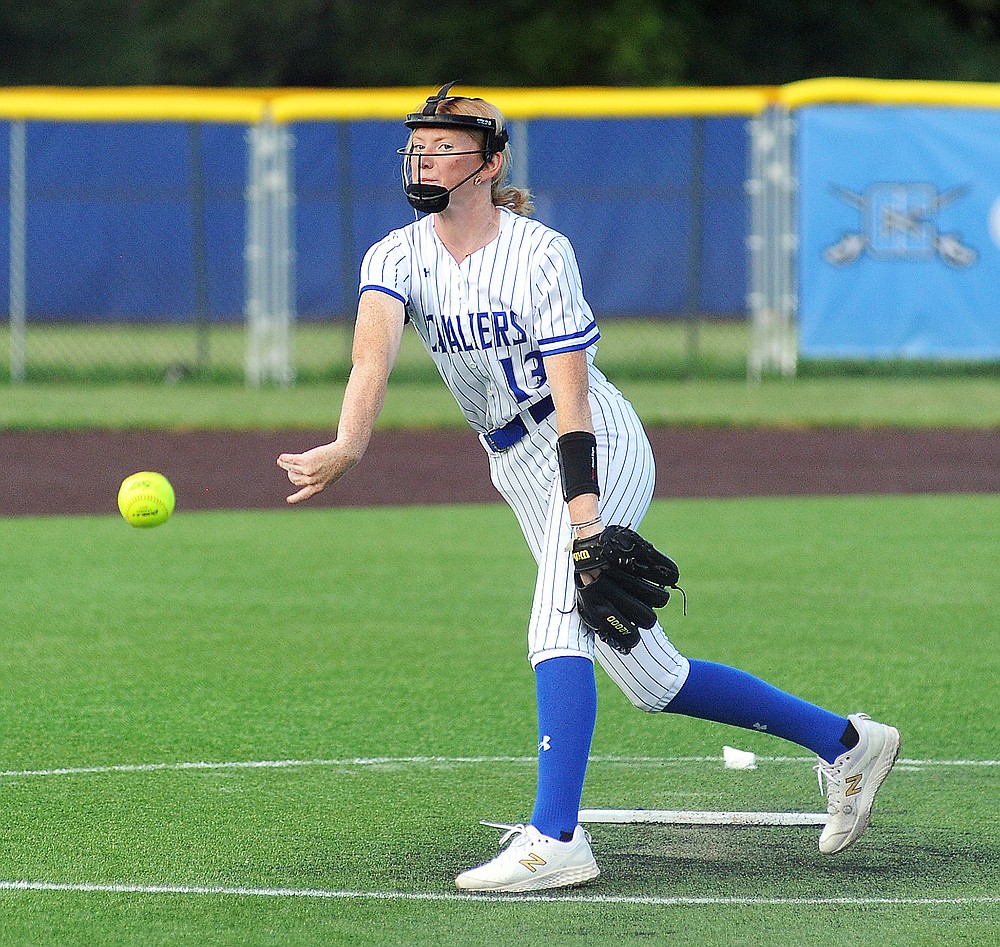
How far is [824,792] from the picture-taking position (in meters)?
4.70

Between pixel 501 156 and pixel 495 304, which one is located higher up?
pixel 501 156

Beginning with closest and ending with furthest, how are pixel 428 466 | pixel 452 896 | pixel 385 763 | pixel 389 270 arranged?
pixel 452 896, pixel 389 270, pixel 385 763, pixel 428 466

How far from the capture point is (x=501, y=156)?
14.7 feet

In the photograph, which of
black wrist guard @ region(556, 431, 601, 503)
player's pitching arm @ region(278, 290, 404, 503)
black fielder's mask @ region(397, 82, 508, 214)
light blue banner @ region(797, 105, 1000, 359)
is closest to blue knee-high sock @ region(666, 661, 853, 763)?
black wrist guard @ region(556, 431, 601, 503)

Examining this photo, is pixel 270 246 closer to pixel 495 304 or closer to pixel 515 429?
pixel 515 429

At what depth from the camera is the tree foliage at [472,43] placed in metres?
37.0

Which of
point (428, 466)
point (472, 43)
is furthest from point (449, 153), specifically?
point (472, 43)

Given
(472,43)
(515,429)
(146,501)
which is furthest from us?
(472,43)

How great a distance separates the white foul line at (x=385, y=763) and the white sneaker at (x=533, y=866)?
3.96ft

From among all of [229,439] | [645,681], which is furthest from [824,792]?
[229,439]

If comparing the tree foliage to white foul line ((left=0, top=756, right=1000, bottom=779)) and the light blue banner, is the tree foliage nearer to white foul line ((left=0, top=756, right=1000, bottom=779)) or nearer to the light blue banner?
the light blue banner

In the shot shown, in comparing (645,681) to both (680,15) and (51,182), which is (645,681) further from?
(680,15)

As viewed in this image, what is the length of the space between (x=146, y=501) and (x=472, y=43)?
33.8 m

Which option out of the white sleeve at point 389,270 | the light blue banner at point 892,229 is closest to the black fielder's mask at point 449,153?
the white sleeve at point 389,270
